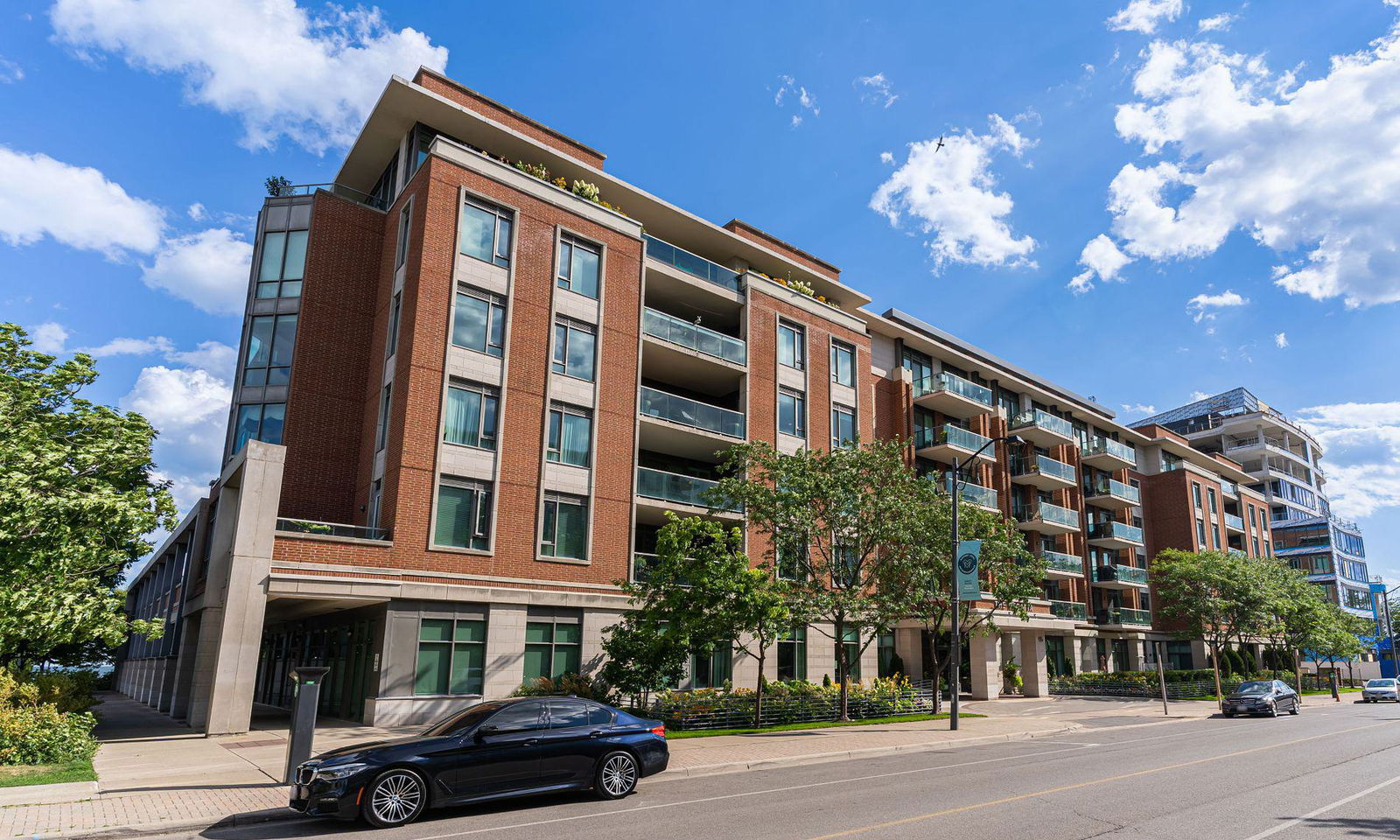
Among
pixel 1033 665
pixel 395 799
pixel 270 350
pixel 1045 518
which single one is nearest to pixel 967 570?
pixel 395 799

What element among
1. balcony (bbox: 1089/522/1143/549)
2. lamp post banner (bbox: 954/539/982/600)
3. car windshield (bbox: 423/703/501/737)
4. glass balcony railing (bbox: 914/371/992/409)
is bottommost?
car windshield (bbox: 423/703/501/737)

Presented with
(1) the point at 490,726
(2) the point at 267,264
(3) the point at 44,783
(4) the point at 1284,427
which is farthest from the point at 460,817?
(4) the point at 1284,427

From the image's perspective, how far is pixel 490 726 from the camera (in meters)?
12.0

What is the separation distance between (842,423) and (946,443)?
7965mm

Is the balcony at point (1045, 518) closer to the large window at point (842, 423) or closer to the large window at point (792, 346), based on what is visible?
the large window at point (842, 423)

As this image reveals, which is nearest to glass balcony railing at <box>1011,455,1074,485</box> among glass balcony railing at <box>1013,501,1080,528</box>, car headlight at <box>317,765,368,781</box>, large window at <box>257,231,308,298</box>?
glass balcony railing at <box>1013,501,1080,528</box>

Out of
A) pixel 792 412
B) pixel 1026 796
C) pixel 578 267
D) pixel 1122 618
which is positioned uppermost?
pixel 578 267

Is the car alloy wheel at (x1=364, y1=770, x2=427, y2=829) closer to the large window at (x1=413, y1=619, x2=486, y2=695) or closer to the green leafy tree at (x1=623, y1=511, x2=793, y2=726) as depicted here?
the green leafy tree at (x1=623, y1=511, x2=793, y2=726)

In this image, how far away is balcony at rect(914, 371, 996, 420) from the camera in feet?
144

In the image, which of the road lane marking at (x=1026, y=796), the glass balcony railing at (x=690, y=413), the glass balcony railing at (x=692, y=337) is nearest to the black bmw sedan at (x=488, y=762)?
the road lane marking at (x=1026, y=796)

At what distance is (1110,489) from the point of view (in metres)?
55.3

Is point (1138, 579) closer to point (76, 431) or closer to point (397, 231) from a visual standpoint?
point (397, 231)

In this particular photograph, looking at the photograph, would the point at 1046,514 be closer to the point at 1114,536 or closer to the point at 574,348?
the point at 1114,536

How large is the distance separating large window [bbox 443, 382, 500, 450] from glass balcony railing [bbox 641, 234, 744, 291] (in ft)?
31.3
